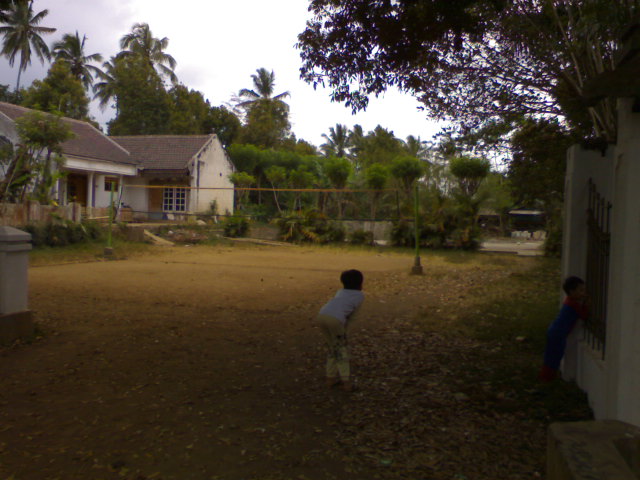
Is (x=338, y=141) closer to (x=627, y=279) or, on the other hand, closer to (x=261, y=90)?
(x=261, y=90)

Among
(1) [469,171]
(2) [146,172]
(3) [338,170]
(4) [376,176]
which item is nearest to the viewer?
(1) [469,171]

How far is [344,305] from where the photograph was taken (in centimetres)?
484

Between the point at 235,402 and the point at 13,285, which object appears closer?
the point at 235,402

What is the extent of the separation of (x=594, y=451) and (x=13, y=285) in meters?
5.82

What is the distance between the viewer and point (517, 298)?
31.8ft

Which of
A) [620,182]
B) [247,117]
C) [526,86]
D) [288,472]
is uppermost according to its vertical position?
[247,117]

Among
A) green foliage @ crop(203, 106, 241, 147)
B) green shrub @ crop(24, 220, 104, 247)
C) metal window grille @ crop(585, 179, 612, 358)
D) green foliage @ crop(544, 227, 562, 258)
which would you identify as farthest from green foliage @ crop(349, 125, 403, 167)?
metal window grille @ crop(585, 179, 612, 358)

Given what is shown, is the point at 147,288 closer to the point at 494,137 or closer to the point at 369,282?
the point at 369,282

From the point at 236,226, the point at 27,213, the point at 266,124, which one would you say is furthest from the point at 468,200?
the point at 266,124

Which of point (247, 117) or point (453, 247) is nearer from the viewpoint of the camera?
point (453, 247)

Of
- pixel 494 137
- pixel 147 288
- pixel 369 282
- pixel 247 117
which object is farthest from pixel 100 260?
pixel 247 117

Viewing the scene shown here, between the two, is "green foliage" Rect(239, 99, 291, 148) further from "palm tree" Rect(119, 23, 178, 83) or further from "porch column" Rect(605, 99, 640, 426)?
"porch column" Rect(605, 99, 640, 426)

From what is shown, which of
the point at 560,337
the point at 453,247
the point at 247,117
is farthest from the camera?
the point at 247,117

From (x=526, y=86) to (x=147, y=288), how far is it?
760 cm
